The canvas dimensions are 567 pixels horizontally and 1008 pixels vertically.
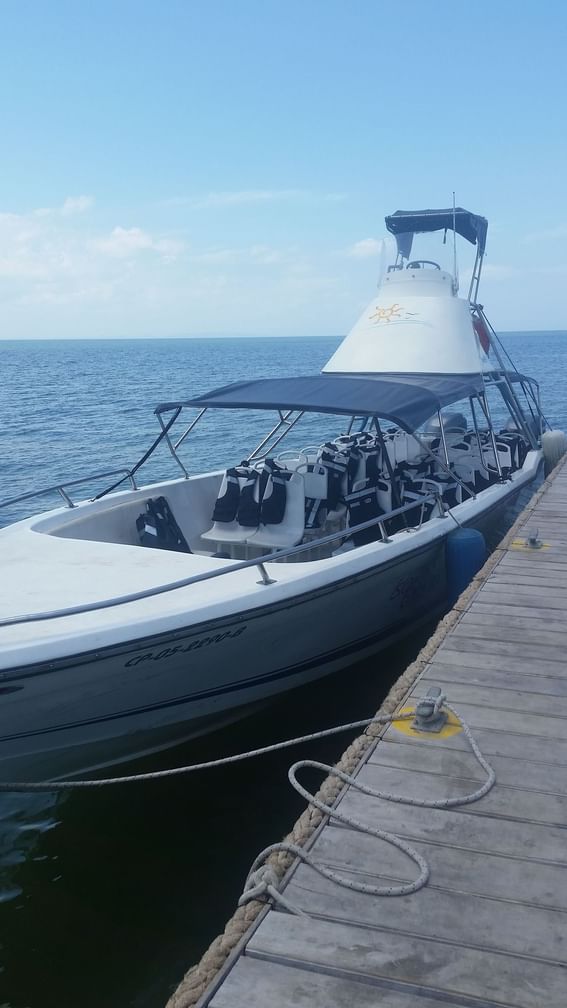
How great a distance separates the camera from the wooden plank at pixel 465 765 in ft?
11.5

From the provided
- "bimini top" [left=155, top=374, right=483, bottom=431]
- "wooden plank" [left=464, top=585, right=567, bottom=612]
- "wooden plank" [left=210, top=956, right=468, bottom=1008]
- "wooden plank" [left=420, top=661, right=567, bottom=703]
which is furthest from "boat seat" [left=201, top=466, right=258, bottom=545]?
"wooden plank" [left=210, top=956, right=468, bottom=1008]

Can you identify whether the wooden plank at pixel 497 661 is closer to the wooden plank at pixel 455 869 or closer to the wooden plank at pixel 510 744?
the wooden plank at pixel 510 744

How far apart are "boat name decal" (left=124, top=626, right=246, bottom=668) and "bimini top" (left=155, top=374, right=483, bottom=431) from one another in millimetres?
2136

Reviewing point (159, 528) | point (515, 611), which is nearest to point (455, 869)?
point (515, 611)

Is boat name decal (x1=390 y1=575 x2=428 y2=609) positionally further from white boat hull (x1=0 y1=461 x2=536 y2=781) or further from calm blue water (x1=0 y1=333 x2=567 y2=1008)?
calm blue water (x1=0 y1=333 x2=567 y2=1008)

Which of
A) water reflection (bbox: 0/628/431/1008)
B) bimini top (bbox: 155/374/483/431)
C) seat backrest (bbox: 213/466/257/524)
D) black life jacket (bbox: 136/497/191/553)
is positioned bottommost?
water reflection (bbox: 0/628/431/1008)

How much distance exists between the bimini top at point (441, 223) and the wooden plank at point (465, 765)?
363 inches

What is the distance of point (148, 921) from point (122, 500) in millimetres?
3944

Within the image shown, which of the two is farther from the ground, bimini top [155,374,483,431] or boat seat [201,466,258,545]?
bimini top [155,374,483,431]

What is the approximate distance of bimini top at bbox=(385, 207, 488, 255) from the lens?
11234 mm

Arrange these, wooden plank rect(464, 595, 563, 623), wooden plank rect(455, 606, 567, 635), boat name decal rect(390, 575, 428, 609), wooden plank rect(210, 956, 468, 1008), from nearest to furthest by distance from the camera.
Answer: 1. wooden plank rect(210, 956, 468, 1008)
2. wooden plank rect(455, 606, 567, 635)
3. wooden plank rect(464, 595, 563, 623)
4. boat name decal rect(390, 575, 428, 609)

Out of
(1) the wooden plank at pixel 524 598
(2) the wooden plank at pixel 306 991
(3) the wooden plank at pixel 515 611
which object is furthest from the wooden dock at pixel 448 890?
(1) the wooden plank at pixel 524 598

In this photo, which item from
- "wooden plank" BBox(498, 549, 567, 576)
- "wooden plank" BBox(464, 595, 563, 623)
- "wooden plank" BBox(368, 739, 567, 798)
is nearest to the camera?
"wooden plank" BBox(368, 739, 567, 798)

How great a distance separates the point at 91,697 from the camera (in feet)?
15.8
